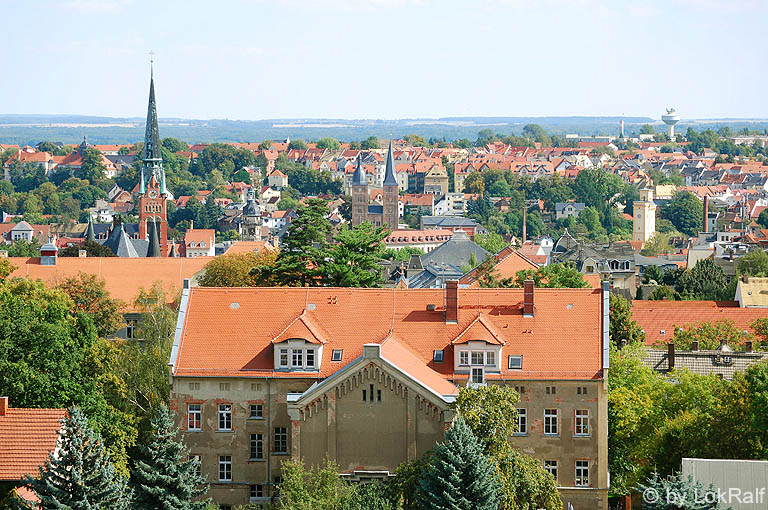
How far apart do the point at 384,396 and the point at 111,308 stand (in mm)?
24492

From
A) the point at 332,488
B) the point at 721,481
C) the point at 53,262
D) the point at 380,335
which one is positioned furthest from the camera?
the point at 53,262

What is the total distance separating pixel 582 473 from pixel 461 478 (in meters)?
8.39

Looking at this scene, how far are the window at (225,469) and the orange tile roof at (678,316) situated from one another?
3208cm

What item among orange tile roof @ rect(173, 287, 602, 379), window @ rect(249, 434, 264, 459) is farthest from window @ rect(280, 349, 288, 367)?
window @ rect(249, 434, 264, 459)

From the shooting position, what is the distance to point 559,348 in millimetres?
43344

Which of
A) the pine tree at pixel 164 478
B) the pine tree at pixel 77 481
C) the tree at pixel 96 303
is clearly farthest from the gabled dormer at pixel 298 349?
the tree at pixel 96 303

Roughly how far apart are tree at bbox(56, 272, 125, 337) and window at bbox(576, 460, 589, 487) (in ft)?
85.9

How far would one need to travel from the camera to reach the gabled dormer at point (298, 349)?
1702 inches

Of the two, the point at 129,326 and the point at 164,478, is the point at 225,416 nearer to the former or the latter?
the point at 164,478

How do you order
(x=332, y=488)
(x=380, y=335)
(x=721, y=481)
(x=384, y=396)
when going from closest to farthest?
(x=721, y=481), (x=332, y=488), (x=384, y=396), (x=380, y=335)

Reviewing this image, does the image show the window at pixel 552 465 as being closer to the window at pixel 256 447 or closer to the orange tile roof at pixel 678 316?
the window at pixel 256 447

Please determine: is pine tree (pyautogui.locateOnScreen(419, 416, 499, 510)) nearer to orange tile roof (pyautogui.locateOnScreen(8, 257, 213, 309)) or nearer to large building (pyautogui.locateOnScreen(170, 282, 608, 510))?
large building (pyautogui.locateOnScreen(170, 282, 608, 510))

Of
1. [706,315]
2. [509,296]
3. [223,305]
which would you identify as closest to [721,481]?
[509,296]

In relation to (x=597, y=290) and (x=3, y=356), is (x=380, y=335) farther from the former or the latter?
(x=3, y=356)
